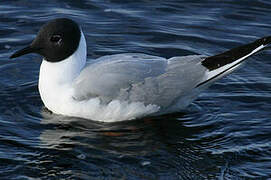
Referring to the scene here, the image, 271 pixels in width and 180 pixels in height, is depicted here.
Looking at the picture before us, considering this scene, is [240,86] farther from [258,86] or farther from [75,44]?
[75,44]

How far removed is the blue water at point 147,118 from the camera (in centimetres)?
709

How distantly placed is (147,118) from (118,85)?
0.75m

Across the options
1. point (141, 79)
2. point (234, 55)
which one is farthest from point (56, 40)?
point (234, 55)

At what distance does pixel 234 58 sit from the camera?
799 centimetres

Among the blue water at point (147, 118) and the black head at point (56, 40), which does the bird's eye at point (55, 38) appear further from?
the blue water at point (147, 118)

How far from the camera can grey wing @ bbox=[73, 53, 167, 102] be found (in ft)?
25.5

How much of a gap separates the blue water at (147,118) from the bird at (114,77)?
0.26m

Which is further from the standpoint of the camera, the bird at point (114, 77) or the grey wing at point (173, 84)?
the grey wing at point (173, 84)

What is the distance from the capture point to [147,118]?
8336 mm

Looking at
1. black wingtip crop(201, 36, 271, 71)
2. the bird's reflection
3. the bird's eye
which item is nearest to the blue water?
the bird's reflection

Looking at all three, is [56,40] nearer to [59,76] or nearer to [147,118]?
[59,76]

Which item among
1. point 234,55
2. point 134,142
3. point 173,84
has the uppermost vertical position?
point 234,55

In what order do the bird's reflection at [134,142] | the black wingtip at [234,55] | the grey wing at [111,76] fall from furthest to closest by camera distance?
1. the black wingtip at [234,55]
2. the grey wing at [111,76]
3. the bird's reflection at [134,142]

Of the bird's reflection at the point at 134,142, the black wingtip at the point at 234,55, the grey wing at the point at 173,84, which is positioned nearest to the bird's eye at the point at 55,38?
the bird's reflection at the point at 134,142
